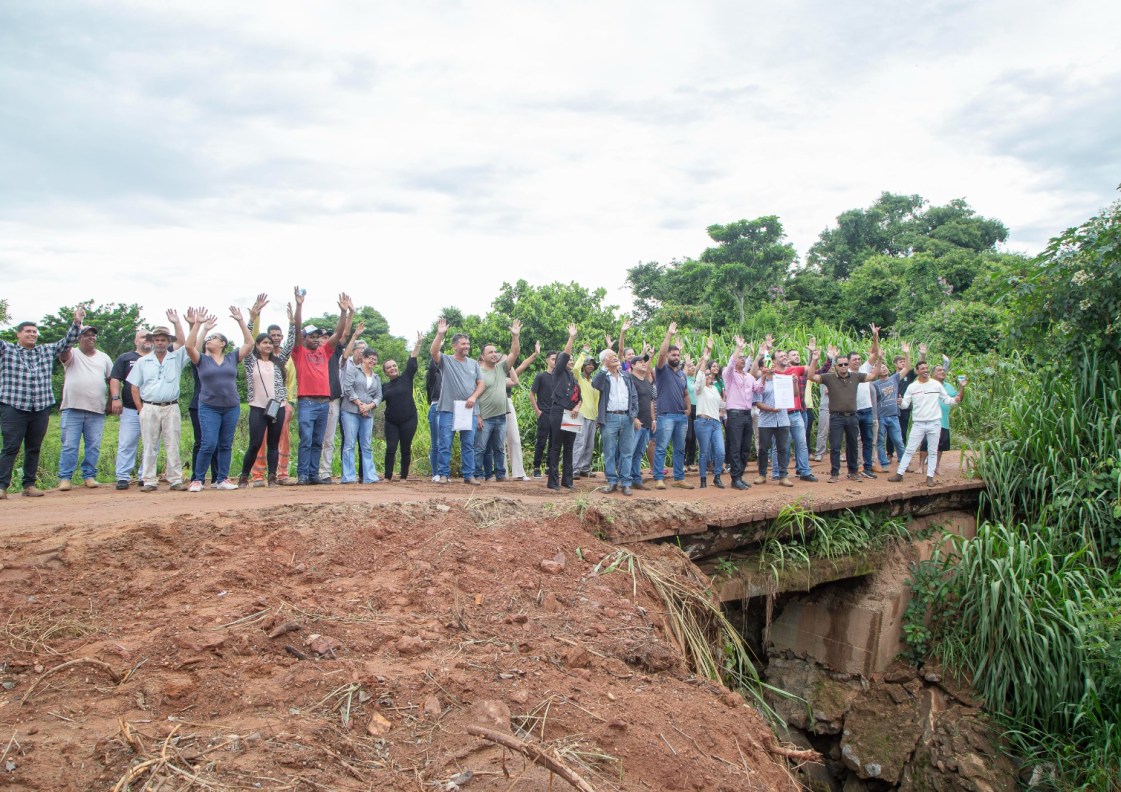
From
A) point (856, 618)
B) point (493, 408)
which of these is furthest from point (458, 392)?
point (856, 618)

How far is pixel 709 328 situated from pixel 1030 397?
12487 mm

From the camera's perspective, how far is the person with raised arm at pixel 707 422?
9.32 metres

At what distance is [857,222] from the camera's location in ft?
102

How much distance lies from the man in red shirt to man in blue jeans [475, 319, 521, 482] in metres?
1.74

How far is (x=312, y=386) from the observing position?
8.00 m

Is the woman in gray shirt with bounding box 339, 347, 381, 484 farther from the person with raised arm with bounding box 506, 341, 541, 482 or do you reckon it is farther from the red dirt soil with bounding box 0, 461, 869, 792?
the red dirt soil with bounding box 0, 461, 869, 792

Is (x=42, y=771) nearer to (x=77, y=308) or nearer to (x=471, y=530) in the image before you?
(x=471, y=530)

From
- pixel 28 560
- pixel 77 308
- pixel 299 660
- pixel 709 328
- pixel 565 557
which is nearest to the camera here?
pixel 299 660

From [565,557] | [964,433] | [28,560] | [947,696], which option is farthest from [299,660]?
[964,433]

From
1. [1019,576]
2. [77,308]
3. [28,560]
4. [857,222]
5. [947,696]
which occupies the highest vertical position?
[857,222]

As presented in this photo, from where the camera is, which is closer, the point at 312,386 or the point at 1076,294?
the point at 312,386

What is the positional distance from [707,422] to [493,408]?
2559 mm

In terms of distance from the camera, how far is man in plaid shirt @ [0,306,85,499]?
6.96m

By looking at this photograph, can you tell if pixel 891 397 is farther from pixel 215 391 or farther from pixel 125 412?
pixel 125 412
